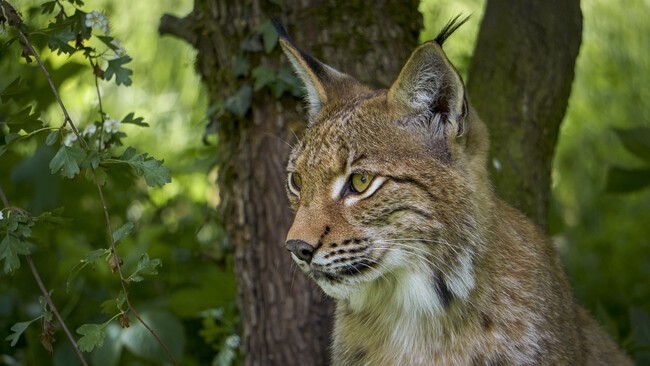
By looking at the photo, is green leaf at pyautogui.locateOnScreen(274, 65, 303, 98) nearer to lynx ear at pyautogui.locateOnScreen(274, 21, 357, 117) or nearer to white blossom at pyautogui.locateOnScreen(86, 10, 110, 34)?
lynx ear at pyautogui.locateOnScreen(274, 21, 357, 117)

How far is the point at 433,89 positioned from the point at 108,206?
3.52 meters

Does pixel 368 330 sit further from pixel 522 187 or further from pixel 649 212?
pixel 649 212

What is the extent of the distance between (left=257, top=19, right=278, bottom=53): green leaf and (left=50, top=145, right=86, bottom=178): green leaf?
65.6 inches

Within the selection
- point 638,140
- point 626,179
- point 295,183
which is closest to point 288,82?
point 295,183

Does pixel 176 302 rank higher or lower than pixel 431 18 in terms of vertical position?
lower

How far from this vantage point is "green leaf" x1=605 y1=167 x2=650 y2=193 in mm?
5855

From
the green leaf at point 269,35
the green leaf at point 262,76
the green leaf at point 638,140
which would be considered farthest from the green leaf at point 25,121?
the green leaf at point 638,140

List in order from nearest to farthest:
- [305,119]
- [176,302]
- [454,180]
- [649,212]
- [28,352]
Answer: [454,180], [305,119], [176,302], [28,352], [649,212]

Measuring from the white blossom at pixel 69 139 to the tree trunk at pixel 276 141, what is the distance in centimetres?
140

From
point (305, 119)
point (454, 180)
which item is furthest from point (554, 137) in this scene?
point (454, 180)

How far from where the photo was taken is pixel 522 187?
5.25 meters

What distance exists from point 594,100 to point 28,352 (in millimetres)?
5588

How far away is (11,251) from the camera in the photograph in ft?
11.3

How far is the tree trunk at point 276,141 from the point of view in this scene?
502 cm
